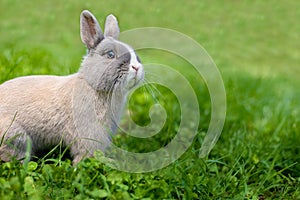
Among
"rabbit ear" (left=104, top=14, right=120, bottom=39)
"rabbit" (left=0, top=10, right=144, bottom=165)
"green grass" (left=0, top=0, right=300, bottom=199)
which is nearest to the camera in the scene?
"green grass" (left=0, top=0, right=300, bottom=199)

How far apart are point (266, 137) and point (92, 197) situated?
2.53 meters

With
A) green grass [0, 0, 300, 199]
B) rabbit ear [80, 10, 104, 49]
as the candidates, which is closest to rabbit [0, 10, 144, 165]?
rabbit ear [80, 10, 104, 49]

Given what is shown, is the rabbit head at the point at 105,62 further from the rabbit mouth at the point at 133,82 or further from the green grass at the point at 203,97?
the green grass at the point at 203,97

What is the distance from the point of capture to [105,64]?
3.26 meters

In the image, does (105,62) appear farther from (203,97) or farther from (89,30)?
(203,97)

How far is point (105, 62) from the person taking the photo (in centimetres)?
326

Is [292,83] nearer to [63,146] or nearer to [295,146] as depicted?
→ [295,146]

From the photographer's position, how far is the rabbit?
325cm

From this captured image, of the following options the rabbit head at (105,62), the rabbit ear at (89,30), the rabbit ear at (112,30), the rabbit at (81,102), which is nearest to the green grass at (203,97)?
the rabbit at (81,102)

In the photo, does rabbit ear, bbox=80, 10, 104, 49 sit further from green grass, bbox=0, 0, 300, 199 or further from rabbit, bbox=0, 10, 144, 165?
green grass, bbox=0, 0, 300, 199

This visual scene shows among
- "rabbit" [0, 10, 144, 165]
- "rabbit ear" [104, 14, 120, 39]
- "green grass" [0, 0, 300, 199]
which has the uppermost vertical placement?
"rabbit ear" [104, 14, 120, 39]

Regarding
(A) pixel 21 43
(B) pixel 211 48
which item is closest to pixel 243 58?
(B) pixel 211 48

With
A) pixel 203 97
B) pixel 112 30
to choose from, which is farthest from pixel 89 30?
pixel 203 97

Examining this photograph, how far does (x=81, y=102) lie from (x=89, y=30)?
17.7 inches
